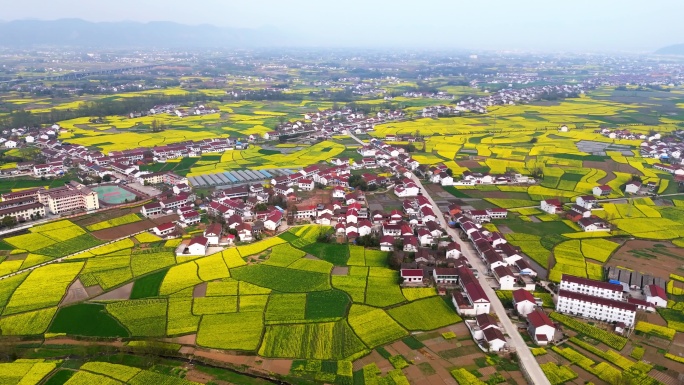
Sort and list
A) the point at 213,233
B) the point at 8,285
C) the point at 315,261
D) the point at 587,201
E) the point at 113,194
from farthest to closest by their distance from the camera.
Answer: the point at 113,194 < the point at 587,201 < the point at 213,233 < the point at 315,261 < the point at 8,285

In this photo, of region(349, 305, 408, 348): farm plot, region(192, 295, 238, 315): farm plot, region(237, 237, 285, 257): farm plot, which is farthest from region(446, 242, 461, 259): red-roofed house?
region(192, 295, 238, 315): farm plot

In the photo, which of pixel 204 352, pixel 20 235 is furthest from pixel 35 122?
pixel 204 352

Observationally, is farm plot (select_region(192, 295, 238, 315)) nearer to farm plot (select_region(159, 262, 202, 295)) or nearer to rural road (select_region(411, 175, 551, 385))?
farm plot (select_region(159, 262, 202, 295))

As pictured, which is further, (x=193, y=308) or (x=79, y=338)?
(x=193, y=308)

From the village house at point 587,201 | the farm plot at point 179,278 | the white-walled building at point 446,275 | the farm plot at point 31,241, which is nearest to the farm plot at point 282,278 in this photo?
the farm plot at point 179,278

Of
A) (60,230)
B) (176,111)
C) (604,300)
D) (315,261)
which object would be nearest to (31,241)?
(60,230)

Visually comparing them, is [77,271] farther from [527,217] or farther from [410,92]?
[410,92]

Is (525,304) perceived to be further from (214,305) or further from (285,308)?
(214,305)
